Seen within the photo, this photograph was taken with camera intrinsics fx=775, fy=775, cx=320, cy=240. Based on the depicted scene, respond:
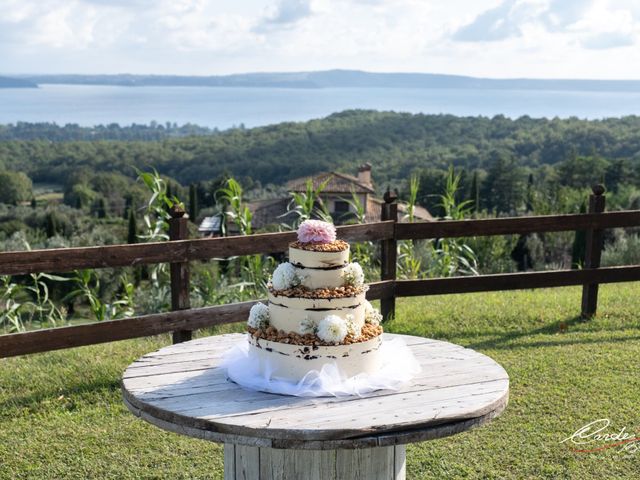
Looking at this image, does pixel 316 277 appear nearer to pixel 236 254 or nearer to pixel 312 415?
pixel 312 415

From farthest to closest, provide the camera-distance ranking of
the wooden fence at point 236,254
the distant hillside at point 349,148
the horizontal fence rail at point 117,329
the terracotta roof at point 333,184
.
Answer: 1. the distant hillside at point 349,148
2. the terracotta roof at point 333,184
3. the wooden fence at point 236,254
4. the horizontal fence rail at point 117,329

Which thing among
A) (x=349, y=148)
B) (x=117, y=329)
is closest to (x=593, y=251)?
(x=117, y=329)

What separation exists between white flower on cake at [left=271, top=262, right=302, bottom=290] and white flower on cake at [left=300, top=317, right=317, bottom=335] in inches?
6.7

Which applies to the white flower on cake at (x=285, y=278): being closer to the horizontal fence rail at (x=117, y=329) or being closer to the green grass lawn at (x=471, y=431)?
the green grass lawn at (x=471, y=431)

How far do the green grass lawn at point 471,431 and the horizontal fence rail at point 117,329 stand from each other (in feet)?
1.24

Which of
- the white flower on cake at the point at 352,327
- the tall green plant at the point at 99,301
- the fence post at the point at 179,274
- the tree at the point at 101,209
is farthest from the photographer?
the tree at the point at 101,209

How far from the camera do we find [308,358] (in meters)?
3.26

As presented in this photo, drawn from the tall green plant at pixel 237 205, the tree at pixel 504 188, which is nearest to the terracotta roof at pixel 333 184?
the tall green plant at pixel 237 205

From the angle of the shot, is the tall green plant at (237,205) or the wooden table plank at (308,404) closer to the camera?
the wooden table plank at (308,404)

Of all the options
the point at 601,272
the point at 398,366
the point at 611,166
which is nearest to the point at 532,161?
the point at 611,166

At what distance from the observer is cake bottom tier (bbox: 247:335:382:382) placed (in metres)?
3.26

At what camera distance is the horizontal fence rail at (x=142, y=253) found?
209 inches

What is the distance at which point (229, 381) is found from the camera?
3.41 metres

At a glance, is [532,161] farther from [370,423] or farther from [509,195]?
[370,423]
